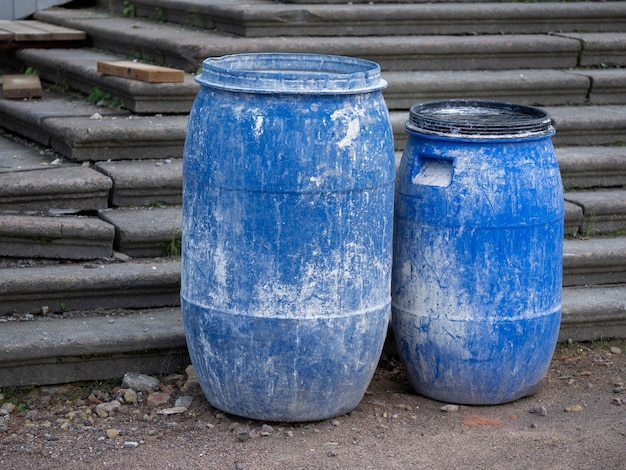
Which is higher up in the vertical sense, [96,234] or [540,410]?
[96,234]

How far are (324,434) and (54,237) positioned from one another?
1.51 meters

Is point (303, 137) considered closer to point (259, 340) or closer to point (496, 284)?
point (259, 340)

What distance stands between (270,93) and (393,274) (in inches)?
37.4

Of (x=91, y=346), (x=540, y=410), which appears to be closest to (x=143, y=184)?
(x=91, y=346)

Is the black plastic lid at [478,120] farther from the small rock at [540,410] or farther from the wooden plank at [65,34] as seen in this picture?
the wooden plank at [65,34]

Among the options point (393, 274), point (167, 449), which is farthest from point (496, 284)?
point (167, 449)

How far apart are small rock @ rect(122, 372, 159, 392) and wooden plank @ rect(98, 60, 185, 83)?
1849 millimetres

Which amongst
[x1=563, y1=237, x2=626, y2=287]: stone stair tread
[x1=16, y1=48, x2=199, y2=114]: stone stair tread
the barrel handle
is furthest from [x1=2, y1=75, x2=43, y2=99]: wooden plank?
[x1=563, y1=237, x2=626, y2=287]: stone stair tread

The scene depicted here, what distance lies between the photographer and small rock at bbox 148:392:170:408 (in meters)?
3.73

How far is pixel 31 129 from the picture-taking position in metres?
5.34

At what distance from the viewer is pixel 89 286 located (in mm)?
4051

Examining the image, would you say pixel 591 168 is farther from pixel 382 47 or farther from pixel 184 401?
pixel 184 401

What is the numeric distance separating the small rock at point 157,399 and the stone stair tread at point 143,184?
112 cm

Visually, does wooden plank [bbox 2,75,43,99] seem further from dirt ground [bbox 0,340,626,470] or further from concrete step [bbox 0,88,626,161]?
dirt ground [bbox 0,340,626,470]
